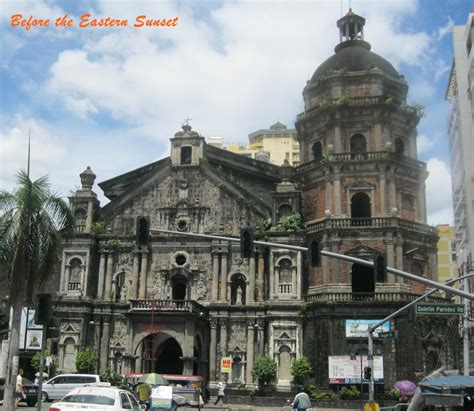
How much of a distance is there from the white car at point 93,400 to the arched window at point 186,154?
27223mm

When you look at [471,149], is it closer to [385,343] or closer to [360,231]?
[360,231]

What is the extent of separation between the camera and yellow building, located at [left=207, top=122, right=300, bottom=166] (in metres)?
92.6

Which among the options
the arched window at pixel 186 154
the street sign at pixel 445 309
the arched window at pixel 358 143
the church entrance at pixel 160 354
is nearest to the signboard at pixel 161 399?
the street sign at pixel 445 309

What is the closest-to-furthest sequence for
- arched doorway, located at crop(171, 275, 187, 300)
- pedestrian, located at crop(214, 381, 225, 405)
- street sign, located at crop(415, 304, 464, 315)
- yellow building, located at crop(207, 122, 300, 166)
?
street sign, located at crop(415, 304, 464, 315)
pedestrian, located at crop(214, 381, 225, 405)
arched doorway, located at crop(171, 275, 187, 300)
yellow building, located at crop(207, 122, 300, 166)

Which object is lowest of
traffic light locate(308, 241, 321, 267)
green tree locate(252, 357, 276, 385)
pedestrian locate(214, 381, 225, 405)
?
pedestrian locate(214, 381, 225, 405)

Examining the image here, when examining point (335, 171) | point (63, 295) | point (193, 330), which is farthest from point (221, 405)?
point (335, 171)

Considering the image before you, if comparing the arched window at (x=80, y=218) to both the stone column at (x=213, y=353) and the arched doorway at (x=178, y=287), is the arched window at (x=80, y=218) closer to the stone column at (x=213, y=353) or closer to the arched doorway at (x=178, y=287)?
the arched doorway at (x=178, y=287)

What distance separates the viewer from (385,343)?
37031 mm

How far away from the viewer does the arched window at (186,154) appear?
4378cm

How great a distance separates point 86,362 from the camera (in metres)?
38.9

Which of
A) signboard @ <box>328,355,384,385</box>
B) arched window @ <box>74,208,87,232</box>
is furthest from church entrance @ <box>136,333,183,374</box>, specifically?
arched window @ <box>74,208,87,232</box>

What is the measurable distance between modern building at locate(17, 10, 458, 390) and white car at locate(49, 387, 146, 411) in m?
19.2

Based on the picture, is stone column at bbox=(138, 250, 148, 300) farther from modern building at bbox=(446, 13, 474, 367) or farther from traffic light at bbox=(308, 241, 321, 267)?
modern building at bbox=(446, 13, 474, 367)

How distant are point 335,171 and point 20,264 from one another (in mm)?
23039
